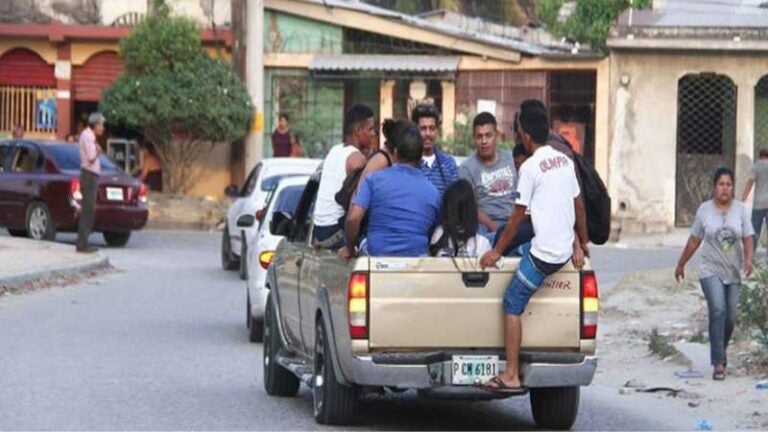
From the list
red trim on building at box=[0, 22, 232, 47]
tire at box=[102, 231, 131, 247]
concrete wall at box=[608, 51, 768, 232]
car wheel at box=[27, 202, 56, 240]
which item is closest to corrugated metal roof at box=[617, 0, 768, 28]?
concrete wall at box=[608, 51, 768, 232]

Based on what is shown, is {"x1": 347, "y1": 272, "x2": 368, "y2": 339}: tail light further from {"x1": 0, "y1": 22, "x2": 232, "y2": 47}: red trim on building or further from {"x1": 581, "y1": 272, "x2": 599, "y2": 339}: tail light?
{"x1": 0, "y1": 22, "x2": 232, "y2": 47}: red trim on building

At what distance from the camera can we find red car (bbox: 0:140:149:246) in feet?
97.5

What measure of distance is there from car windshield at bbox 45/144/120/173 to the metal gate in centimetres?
1285

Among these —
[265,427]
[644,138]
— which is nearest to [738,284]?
[265,427]

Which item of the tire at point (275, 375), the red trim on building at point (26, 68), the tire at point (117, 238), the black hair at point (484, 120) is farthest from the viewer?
the red trim on building at point (26, 68)

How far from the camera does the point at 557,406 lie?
11734 mm

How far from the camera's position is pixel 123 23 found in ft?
132

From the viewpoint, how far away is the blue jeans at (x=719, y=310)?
47.6 feet

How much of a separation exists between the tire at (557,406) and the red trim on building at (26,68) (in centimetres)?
3019

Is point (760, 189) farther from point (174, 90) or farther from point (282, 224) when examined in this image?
point (282, 224)

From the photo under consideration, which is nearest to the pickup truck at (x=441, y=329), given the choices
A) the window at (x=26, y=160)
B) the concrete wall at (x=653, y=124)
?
the window at (x=26, y=160)

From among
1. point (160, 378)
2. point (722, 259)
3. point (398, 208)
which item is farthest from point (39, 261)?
point (398, 208)

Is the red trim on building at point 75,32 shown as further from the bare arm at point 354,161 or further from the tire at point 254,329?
the bare arm at point 354,161

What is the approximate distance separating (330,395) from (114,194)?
18768 millimetres
